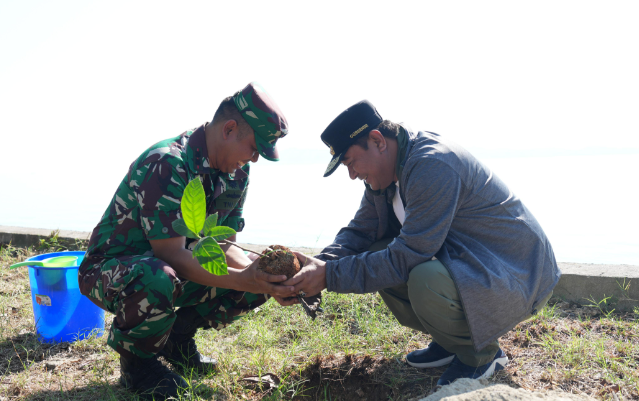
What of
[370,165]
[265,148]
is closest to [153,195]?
[265,148]

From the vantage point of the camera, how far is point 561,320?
282cm

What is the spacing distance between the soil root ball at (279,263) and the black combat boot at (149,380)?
675 mm

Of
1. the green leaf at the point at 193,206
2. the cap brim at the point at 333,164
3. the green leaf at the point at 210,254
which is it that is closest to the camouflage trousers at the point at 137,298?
the green leaf at the point at 210,254

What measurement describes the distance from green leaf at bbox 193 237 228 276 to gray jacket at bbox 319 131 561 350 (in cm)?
85

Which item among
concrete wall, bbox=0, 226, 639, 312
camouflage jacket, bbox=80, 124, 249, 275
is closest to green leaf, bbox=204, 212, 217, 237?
camouflage jacket, bbox=80, 124, 249, 275

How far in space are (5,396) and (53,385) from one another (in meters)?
0.20

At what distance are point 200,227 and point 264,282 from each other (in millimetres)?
842

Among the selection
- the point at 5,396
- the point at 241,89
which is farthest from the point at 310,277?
the point at 5,396

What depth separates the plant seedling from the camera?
1.36 meters

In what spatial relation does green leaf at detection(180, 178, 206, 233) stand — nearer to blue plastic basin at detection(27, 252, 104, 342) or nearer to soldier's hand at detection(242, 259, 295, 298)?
soldier's hand at detection(242, 259, 295, 298)

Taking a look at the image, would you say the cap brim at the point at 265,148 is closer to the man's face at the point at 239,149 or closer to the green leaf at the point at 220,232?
the man's face at the point at 239,149

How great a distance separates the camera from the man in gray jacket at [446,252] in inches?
79.8

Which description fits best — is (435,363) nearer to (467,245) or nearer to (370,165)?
(467,245)

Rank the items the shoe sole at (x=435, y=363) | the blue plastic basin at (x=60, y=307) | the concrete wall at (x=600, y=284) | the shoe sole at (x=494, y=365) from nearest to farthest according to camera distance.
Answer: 1. the shoe sole at (x=494, y=365)
2. the shoe sole at (x=435, y=363)
3. the blue plastic basin at (x=60, y=307)
4. the concrete wall at (x=600, y=284)
